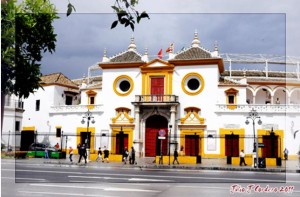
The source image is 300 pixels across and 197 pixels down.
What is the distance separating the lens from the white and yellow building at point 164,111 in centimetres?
2825

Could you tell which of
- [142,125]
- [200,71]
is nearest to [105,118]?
[142,125]

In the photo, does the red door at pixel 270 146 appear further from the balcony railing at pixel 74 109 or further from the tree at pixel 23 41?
the tree at pixel 23 41

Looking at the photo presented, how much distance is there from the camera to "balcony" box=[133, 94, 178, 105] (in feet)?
97.7

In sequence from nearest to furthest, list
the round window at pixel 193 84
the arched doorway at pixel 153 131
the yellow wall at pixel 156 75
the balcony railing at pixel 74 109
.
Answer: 1. the arched doorway at pixel 153 131
2. the round window at pixel 193 84
3. the yellow wall at pixel 156 75
4. the balcony railing at pixel 74 109

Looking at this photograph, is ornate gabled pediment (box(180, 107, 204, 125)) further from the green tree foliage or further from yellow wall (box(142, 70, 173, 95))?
the green tree foliage

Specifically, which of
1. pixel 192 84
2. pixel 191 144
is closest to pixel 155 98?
pixel 192 84

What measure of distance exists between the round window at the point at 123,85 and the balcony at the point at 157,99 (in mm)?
1175

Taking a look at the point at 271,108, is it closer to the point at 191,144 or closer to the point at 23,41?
the point at 191,144

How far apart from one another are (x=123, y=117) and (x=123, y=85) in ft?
8.32

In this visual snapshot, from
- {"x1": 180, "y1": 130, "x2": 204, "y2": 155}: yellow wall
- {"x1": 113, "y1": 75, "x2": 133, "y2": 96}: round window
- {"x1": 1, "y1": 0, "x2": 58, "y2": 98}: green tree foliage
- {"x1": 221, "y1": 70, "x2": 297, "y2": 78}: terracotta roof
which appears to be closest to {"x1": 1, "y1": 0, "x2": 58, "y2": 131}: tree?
{"x1": 1, "y1": 0, "x2": 58, "y2": 98}: green tree foliage

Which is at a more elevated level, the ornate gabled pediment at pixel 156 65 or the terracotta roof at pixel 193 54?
the terracotta roof at pixel 193 54

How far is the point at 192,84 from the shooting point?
3052 cm

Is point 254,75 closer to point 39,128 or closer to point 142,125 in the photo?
point 142,125

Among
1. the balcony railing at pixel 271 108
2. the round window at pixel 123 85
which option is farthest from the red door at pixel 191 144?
the round window at pixel 123 85
